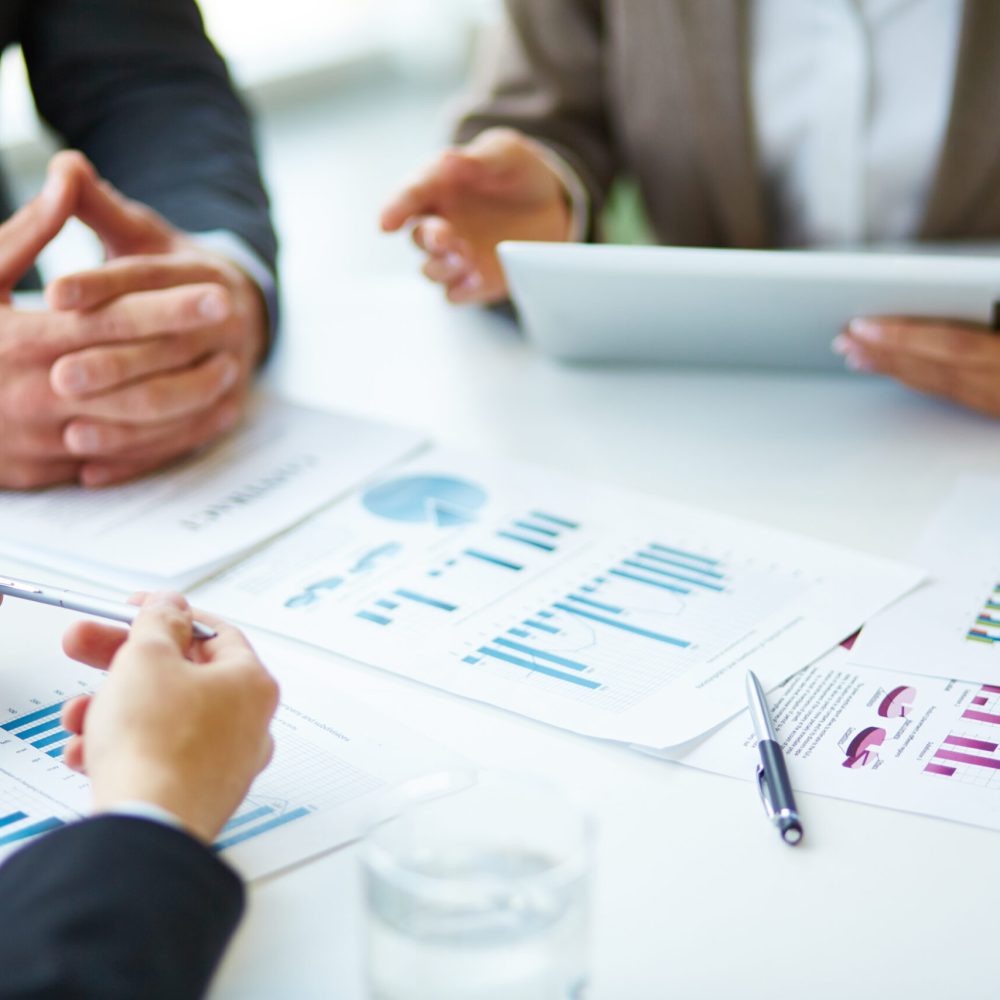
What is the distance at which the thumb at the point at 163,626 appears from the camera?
52cm

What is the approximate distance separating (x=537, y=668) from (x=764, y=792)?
0.15m

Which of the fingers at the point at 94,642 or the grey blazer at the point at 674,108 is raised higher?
the grey blazer at the point at 674,108

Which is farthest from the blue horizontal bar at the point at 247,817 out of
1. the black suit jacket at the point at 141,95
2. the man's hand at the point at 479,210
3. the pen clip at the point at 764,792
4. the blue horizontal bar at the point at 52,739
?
the black suit jacket at the point at 141,95

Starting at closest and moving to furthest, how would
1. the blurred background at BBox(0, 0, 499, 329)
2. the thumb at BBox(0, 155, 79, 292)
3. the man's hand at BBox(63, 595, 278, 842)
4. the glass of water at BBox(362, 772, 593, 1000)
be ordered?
the glass of water at BBox(362, 772, 593, 1000) → the man's hand at BBox(63, 595, 278, 842) → the thumb at BBox(0, 155, 79, 292) → the blurred background at BBox(0, 0, 499, 329)

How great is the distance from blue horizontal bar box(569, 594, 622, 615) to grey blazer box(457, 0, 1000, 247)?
2.13 feet

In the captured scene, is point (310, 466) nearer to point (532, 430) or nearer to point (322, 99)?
point (532, 430)

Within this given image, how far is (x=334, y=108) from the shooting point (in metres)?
3.87

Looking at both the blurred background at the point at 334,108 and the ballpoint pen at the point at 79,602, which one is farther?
the blurred background at the point at 334,108

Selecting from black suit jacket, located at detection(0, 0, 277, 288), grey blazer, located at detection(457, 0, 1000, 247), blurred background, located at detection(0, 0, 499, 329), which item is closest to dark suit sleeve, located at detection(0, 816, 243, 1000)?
black suit jacket, located at detection(0, 0, 277, 288)

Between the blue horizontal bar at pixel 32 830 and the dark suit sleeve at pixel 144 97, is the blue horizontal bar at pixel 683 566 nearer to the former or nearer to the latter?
the blue horizontal bar at pixel 32 830

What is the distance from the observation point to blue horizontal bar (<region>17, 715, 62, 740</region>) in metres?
0.59

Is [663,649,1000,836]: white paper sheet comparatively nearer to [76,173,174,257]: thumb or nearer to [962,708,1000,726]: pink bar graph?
[962,708,1000,726]: pink bar graph

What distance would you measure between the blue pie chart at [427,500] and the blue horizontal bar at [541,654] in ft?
0.50

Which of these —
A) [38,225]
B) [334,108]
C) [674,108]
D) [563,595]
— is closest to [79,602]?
[563,595]
